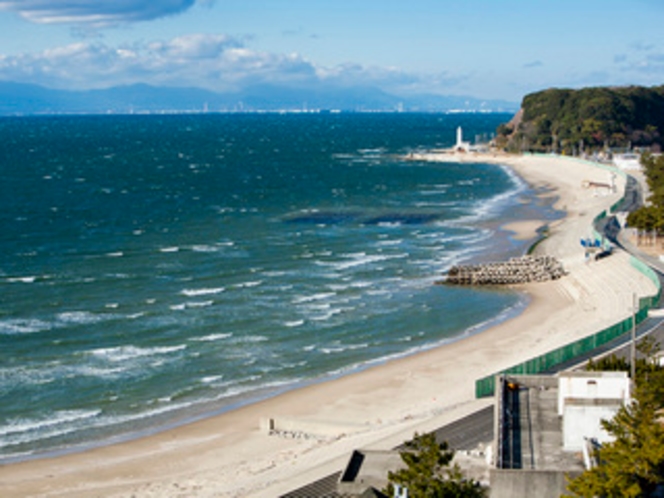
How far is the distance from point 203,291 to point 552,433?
120ft

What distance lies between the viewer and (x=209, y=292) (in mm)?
60750

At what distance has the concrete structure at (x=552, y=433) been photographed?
23969mm

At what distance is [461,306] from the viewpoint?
2301 inches

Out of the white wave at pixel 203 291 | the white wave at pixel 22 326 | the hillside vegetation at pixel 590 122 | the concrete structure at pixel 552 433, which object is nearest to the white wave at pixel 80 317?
the white wave at pixel 22 326

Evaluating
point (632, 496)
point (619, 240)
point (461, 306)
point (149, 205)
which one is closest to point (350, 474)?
point (632, 496)

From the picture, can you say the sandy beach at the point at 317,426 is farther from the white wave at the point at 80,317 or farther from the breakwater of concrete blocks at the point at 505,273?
the white wave at the point at 80,317

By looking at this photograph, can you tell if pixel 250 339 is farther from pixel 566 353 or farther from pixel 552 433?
pixel 552 433

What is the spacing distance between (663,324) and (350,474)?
970 inches

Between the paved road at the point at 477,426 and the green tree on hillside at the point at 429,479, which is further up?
the green tree on hillside at the point at 429,479

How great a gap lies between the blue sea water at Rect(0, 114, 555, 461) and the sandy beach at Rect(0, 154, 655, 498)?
173cm

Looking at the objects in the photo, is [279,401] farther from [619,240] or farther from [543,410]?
[619,240]

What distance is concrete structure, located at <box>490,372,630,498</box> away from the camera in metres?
24.0

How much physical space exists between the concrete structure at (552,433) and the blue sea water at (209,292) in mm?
16260

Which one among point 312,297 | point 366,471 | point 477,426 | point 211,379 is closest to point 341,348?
point 211,379
